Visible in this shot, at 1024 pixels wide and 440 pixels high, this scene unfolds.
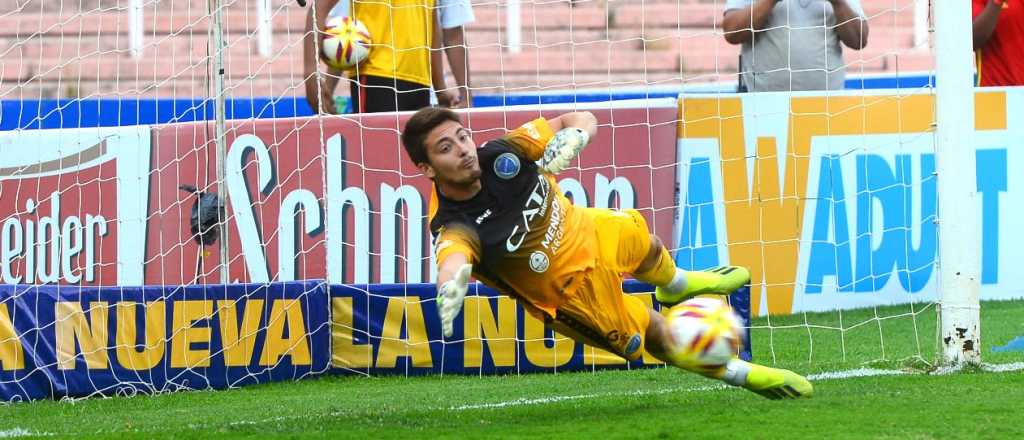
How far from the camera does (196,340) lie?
26.3ft

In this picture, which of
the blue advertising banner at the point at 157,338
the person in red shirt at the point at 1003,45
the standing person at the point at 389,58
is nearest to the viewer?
the blue advertising banner at the point at 157,338

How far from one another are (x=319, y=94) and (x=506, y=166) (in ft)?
8.55

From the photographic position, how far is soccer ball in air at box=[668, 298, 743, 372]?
5727 millimetres

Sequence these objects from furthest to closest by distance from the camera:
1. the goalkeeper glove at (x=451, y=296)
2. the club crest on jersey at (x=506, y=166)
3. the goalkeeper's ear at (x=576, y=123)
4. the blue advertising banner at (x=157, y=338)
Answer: the blue advertising banner at (x=157, y=338) → the goalkeeper's ear at (x=576, y=123) → the club crest on jersey at (x=506, y=166) → the goalkeeper glove at (x=451, y=296)

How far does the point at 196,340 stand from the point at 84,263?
209 cm

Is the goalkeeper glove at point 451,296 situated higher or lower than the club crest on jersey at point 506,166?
lower

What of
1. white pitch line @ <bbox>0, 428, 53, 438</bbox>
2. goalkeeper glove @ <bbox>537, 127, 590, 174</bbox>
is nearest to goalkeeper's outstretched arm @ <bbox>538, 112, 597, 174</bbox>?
goalkeeper glove @ <bbox>537, 127, 590, 174</bbox>

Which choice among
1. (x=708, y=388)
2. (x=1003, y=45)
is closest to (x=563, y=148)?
(x=708, y=388)

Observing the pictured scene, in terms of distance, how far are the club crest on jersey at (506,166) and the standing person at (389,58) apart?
3.11 meters

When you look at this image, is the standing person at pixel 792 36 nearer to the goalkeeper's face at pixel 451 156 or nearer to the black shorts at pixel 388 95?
the black shorts at pixel 388 95

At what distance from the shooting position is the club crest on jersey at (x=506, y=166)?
237 inches

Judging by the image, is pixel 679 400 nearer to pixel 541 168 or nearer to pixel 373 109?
pixel 541 168

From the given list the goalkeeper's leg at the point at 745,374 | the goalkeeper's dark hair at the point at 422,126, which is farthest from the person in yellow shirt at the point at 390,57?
the goalkeeper's leg at the point at 745,374

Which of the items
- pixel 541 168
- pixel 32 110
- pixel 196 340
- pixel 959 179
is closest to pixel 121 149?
pixel 196 340
